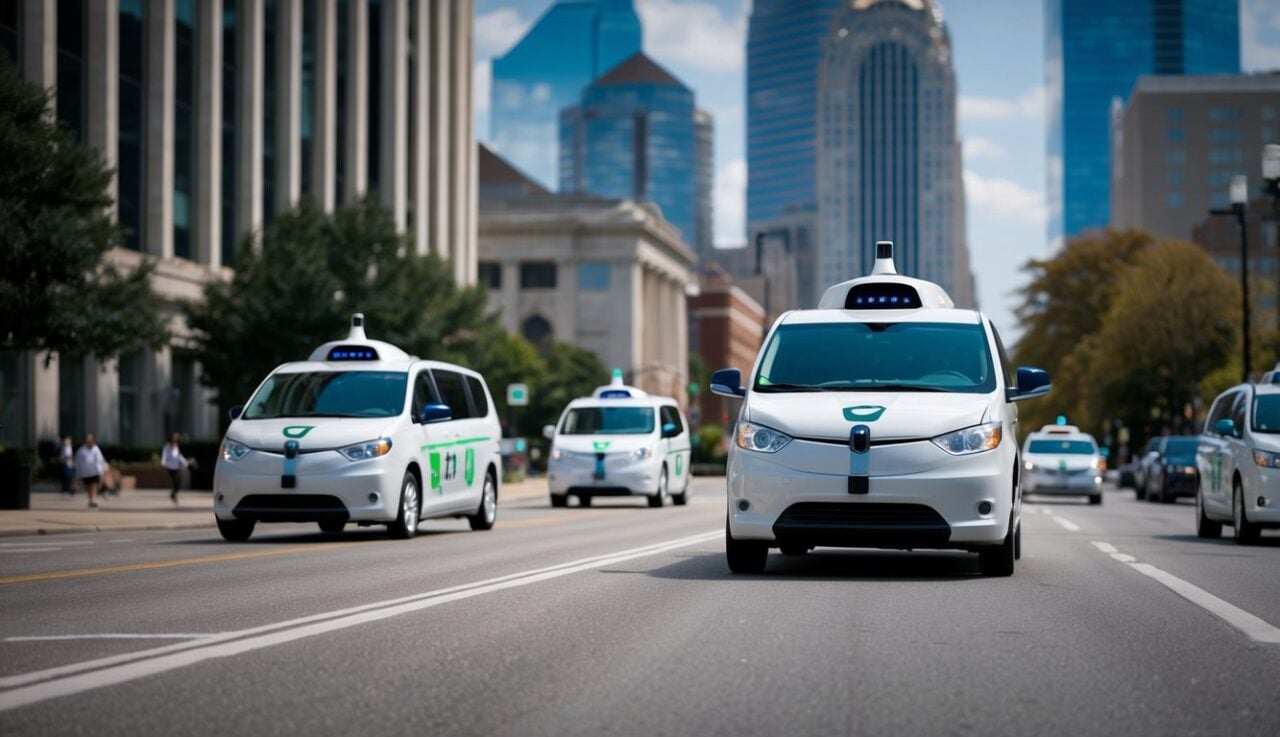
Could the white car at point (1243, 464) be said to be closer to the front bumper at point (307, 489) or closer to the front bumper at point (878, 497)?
the front bumper at point (878, 497)

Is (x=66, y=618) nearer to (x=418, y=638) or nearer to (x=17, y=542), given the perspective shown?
(x=418, y=638)

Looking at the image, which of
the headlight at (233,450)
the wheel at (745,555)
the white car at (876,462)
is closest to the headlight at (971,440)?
the white car at (876,462)

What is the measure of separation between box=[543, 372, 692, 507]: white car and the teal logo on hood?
18930 millimetres

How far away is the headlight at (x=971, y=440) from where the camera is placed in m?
12.5

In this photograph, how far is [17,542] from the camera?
66.3ft

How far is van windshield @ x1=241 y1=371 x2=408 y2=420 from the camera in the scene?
19.2 metres

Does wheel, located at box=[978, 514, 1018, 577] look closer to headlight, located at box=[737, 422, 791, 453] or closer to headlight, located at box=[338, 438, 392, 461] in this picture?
headlight, located at box=[737, 422, 791, 453]

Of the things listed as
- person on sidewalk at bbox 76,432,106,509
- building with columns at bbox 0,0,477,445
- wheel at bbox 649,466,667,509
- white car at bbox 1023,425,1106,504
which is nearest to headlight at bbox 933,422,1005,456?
wheel at bbox 649,466,667,509

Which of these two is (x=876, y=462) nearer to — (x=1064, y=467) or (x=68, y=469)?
(x=1064, y=467)

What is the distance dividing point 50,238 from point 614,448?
10.4 m

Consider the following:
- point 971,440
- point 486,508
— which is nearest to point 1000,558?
point 971,440

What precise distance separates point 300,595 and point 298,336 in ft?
106

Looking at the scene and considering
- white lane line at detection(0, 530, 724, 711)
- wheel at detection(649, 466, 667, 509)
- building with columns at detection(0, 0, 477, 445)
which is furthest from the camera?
building with columns at detection(0, 0, 477, 445)

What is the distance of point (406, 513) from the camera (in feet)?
62.8
